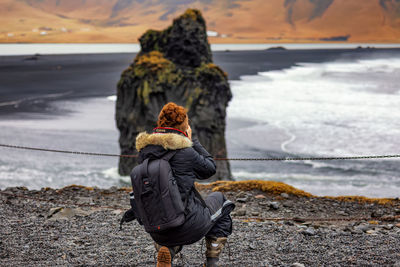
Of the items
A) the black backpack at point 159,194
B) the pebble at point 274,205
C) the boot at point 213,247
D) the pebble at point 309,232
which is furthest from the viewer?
the pebble at point 274,205

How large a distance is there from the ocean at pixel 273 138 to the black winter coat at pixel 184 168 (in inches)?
383

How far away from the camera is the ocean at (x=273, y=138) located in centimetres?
3881

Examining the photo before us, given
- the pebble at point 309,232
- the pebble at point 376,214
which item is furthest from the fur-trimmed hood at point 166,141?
the pebble at point 376,214

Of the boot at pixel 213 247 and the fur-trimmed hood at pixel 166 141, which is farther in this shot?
the boot at pixel 213 247

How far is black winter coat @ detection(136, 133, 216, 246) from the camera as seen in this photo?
179 inches

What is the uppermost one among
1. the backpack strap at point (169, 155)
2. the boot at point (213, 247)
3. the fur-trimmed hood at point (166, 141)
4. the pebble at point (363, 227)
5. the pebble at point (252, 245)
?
the fur-trimmed hood at point (166, 141)

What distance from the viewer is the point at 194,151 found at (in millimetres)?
4629

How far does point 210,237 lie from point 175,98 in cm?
2963

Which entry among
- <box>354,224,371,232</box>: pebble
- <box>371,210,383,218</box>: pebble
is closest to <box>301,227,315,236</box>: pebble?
<box>354,224,371,232</box>: pebble

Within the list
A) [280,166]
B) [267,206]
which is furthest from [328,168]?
[267,206]

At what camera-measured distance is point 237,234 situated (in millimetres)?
7465

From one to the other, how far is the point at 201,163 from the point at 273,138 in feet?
165

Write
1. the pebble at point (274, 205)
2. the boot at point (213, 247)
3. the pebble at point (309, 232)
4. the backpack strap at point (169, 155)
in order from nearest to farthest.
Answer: the backpack strap at point (169, 155)
the boot at point (213, 247)
the pebble at point (309, 232)
the pebble at point (274, 205)

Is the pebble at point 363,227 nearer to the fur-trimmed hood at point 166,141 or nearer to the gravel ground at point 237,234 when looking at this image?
the gravel ground at point 237,234
